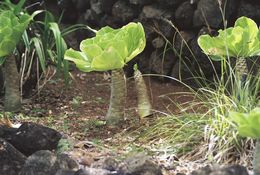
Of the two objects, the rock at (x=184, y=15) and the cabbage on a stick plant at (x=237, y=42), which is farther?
the rock at (x=184, y=15)

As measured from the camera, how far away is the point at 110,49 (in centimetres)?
281

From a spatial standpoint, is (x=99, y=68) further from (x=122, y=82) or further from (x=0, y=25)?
(x=0, y=25)

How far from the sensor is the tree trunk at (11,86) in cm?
353

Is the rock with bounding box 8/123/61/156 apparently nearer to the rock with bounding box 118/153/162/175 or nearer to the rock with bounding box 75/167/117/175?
the rock with bounding box 75/167/117/175

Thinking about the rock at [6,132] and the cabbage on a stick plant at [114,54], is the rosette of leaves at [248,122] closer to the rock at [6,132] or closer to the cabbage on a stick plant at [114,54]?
the cabbage on a stick plant at [114,54]

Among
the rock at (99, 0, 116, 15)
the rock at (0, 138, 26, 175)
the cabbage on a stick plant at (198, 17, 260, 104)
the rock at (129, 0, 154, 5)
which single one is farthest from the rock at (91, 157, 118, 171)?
the rock at (99, 0, 116, 15)

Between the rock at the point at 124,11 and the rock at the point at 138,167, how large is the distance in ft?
9.02

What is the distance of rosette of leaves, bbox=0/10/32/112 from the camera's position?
327 centimetres

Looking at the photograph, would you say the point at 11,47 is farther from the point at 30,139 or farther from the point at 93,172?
the point at 93,172

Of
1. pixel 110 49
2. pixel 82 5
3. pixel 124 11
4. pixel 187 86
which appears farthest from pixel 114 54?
pixel 82 5

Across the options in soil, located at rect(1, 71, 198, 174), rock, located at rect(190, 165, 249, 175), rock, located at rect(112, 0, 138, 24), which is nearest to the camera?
rock, located at rect(190, 165, 249, 175)

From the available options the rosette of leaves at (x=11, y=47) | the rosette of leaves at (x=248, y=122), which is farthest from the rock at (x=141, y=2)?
the rosette of leaves at (x=248, y=122)

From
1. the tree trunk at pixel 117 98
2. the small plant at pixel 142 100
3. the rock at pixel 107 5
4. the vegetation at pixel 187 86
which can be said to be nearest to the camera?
the vegetation at pixel 187 86

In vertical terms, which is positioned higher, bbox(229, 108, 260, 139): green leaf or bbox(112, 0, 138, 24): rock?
bbox(229, 108, 260, 139): green leaf
